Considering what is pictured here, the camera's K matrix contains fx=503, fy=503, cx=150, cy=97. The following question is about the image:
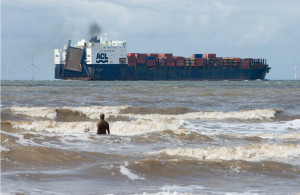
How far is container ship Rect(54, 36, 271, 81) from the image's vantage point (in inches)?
5364

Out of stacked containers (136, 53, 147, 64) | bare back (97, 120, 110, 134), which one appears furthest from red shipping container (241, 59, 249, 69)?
bare back (97, 120, 110, 134)

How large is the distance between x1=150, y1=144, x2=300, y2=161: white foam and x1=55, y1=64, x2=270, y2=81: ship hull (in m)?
121

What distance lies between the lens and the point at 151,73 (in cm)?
13862

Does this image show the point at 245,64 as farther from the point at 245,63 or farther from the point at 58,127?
the point at 58,127

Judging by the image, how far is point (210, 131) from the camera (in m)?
21.5

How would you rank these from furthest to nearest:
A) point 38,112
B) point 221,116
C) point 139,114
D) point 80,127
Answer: point 139,114 → point 221,116 → point 38,112 → point 80,127

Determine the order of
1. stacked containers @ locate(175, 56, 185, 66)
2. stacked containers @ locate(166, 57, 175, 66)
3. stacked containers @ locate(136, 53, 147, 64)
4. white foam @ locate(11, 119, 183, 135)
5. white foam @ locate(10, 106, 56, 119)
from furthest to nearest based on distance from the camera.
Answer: stacked containers @ locate(175, 56, 185, 66) < stacked containers @ locate(166, 57, 175, 66) < stacked containers @ locate(136, 53, 147, 64) < white foam @ locate(10, 106, 56, 119) < white foam @ locate(11, 119, 183, 135)

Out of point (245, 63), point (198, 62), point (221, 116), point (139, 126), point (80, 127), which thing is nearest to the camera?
point (80, 127)

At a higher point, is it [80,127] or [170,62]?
[170,62]

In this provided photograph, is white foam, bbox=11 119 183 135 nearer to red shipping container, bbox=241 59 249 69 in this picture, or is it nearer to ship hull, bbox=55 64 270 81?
ship hull, bbox=55 64 270 81

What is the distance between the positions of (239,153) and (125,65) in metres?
124

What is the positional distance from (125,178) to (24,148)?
3950mm

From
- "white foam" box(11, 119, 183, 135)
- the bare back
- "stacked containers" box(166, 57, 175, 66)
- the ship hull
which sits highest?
"stacked containers" box(166, 57, 175, 66)

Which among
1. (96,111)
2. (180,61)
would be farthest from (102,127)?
(180,61)
